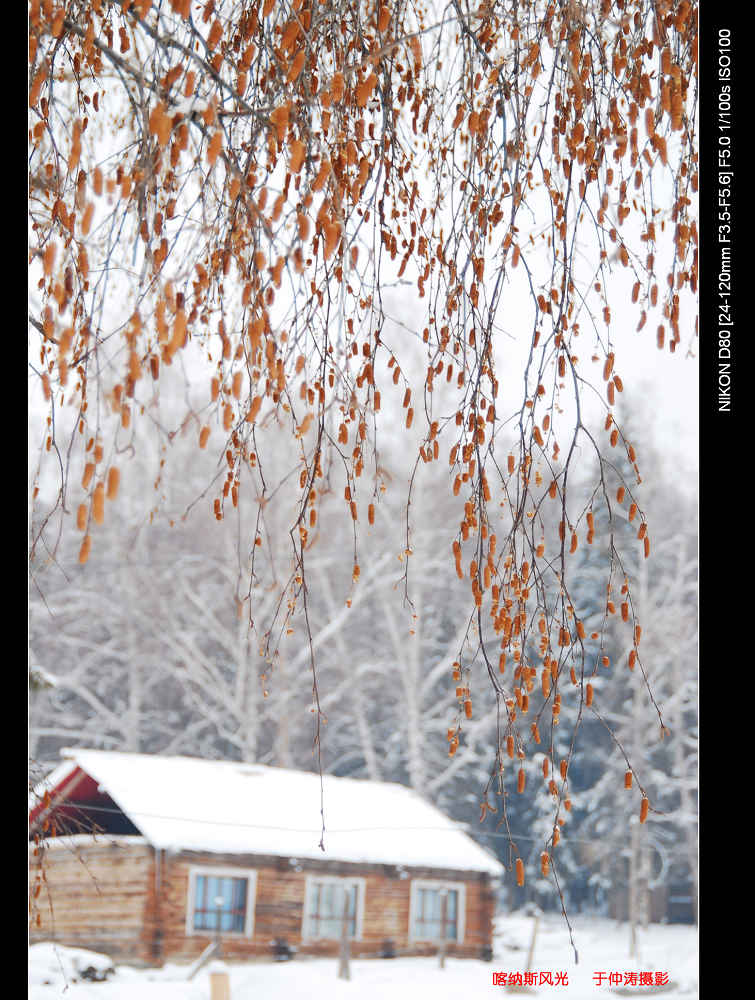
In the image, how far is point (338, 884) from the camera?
23.2 feet

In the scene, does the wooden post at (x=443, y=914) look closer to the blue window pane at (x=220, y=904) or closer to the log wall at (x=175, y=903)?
the log wall at (x=175, y=903)

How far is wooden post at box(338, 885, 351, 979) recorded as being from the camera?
6.57 meters

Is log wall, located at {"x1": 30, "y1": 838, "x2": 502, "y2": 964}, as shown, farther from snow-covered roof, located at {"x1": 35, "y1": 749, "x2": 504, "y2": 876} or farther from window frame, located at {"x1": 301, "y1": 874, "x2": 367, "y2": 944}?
snow-covered roof, located at {"x1": 35, "y1": 749, "x2": 504, "y2": 876}

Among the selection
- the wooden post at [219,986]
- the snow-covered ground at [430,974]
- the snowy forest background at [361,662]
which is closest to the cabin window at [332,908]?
the snow-covered ground at [430,974]

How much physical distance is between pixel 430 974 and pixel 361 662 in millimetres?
3412

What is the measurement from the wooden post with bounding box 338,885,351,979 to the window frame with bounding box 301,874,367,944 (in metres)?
0.07

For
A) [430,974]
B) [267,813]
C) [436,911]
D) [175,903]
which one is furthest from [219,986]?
[436,911]

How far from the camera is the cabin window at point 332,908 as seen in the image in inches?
273

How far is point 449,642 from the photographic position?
9930 mm

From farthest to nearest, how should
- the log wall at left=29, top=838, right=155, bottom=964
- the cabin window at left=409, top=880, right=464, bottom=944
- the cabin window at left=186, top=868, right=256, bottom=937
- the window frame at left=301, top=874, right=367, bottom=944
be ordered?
the cabin window at left=409, top=880, right=464, bottom=944, the window frame at left=301, top=874, right=367, bottom=944, the cabin window at left=186, top=868, right=256, bottom=937, the log wall at left=29, top=838, right=155, bottom=964

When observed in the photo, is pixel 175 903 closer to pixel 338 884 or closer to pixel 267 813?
pixel 267 813

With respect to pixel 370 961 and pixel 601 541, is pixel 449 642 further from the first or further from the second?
pixel 370 961

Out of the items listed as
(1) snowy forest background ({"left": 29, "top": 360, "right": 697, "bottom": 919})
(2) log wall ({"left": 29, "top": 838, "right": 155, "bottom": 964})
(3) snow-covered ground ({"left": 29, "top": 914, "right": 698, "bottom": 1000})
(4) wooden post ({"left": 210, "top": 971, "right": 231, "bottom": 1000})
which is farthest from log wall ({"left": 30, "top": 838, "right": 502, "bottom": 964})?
(1) snowy forest background ({"left": 29, "top": 360, "right": 697, "bottom": 919})
